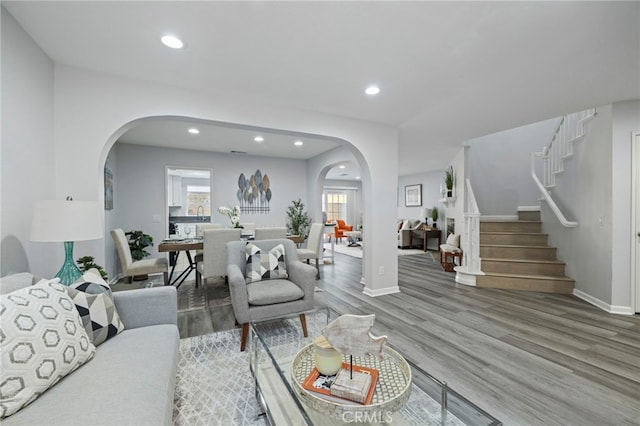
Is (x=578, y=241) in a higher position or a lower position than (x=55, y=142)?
lower

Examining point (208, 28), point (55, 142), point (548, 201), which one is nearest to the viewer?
point (208, 28)

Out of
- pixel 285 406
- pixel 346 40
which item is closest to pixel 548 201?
pixel 346 40

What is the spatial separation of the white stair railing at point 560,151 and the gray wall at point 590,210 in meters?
0.13

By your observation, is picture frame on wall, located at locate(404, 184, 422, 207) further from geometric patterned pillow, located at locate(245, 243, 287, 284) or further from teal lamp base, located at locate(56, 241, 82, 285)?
teal lamp base, located at locate(56, 241, 82, 285)

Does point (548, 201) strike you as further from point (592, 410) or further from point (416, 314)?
point (592, 410)

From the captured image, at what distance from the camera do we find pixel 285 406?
1.36 meters

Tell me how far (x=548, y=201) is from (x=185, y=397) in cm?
550

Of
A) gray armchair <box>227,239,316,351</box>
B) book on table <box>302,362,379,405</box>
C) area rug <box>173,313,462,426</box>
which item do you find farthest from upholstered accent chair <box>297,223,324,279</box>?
book on table <box>302,362,379,405</box>

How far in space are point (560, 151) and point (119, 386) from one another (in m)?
6.26

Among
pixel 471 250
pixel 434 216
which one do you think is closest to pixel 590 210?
pixel 471 250

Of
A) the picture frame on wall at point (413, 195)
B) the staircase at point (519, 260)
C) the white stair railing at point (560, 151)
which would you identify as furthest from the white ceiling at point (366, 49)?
the picture frame on wall at point (413, 195)

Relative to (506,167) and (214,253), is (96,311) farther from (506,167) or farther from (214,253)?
(506,167)

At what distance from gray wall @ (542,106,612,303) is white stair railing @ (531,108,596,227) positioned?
0.42 ft

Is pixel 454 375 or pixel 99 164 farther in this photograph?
pixel 99 164
